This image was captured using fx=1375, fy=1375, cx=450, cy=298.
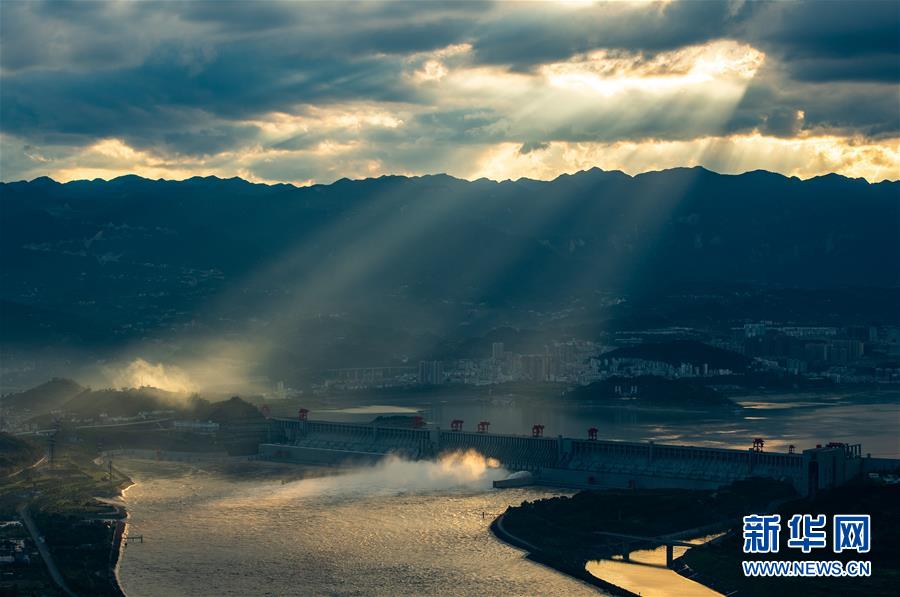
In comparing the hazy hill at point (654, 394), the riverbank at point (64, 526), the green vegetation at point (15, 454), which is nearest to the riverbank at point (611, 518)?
the riverbank at point (64, 526)

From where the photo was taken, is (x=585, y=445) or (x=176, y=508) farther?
(x=585, y=445)

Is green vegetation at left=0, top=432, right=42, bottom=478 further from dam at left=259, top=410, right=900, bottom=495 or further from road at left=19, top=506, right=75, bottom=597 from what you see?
dam at left=259, top=410, right=900, bottom=495

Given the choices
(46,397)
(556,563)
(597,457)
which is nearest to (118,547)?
(556,563)

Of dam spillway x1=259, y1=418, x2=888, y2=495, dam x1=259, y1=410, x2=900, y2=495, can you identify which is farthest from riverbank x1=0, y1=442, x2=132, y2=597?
dam x1=259, y1=410, x2=900, y2=495

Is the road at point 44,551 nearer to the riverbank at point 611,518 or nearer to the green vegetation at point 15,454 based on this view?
the green vegetation at point 15,454

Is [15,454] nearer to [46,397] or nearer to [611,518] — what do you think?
[46,397]

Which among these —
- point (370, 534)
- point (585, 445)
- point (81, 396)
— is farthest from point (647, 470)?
point (81, 396)

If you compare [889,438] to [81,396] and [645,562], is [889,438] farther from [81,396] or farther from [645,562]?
[81,396]
